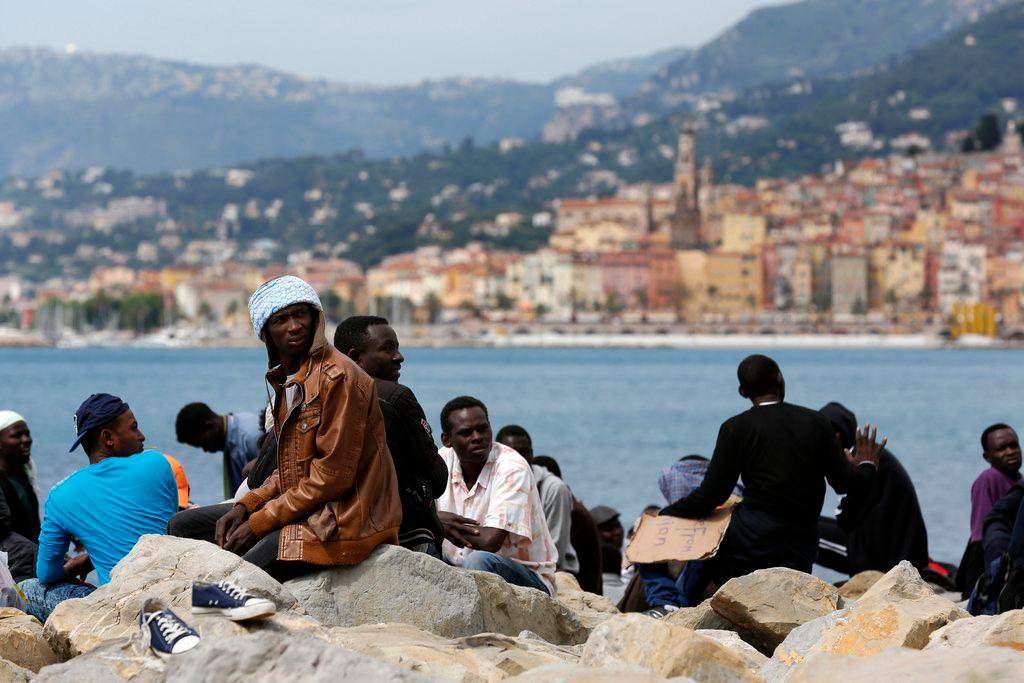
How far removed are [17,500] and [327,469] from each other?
8.55ft

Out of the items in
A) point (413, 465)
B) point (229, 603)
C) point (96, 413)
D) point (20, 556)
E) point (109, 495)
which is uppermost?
point (96, 413)

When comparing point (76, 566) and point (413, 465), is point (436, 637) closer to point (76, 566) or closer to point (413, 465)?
point (413, 465)

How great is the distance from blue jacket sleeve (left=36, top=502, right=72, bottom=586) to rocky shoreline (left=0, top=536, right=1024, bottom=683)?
0.97 feet

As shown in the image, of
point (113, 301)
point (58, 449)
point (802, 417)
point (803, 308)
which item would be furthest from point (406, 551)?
point (113, 301)

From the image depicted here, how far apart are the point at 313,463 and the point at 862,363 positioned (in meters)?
86.3

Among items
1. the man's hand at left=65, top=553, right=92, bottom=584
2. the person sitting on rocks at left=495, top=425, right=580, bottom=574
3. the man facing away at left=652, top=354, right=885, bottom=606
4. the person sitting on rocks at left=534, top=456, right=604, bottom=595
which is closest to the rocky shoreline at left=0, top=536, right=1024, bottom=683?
the man's hand at left=65, top=553, right=92, bottom=584

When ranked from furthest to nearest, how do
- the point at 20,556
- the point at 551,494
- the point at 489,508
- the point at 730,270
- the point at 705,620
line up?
the point at 730,270, the point at 551,494, the point at 20,556, the point at 705,620, the point at 489,508

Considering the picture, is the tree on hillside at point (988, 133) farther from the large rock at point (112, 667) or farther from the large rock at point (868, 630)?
the large rock at point (112, 667)

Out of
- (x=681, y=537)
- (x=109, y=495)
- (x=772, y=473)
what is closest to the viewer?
(x=109, y=495)

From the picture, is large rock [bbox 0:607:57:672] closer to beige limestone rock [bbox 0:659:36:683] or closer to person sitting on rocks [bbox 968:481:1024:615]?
beige limestone rock [bbox 0:659:36:683]

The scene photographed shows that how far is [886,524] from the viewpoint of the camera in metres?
8.18

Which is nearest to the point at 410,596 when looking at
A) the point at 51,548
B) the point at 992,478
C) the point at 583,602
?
the point at 51,548

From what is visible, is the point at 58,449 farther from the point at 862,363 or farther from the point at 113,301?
the point at 113,301

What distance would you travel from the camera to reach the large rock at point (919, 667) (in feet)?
11.5
